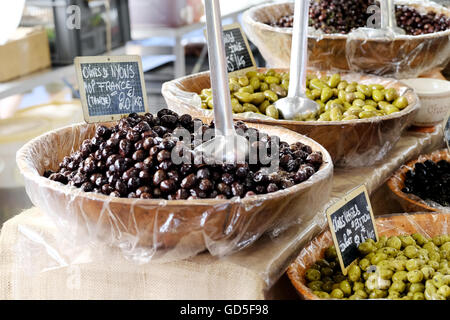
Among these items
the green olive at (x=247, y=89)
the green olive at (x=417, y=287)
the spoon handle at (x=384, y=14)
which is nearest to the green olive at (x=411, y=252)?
the green olive at (x=417, y=287)

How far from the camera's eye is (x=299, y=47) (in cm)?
147

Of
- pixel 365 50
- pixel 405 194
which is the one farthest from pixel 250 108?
pixel 365 50

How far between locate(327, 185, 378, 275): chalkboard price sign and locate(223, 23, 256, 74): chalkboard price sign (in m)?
0.80

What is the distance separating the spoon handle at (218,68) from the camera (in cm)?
102

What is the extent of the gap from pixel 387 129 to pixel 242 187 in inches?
24.6

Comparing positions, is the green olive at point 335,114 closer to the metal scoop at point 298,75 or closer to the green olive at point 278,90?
the metal scoop at point 298,75

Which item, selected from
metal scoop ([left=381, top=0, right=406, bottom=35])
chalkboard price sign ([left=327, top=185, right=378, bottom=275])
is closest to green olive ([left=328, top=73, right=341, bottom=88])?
metal scoop ([left=381, top=0, right=406, bottom=35])

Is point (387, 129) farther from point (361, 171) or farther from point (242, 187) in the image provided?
point (242, 187)

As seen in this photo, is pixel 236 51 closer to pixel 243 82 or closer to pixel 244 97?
pixel 243 82

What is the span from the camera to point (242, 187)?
968mm

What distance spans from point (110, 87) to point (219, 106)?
0.37m

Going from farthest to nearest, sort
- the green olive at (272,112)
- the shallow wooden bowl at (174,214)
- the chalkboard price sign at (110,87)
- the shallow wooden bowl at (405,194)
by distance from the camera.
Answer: the green olive at (272,112)
the shallow wooden bowl at (405,194)
the chalkboard price sign at (110,87)
the shallow wooden bowl at (174,214)

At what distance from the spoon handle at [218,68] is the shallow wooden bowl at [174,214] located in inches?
8.3

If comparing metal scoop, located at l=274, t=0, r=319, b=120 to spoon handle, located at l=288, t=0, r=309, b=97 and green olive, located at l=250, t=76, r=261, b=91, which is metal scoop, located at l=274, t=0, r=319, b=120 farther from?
green olive, located at l=250, t=76, r=261, b=91
